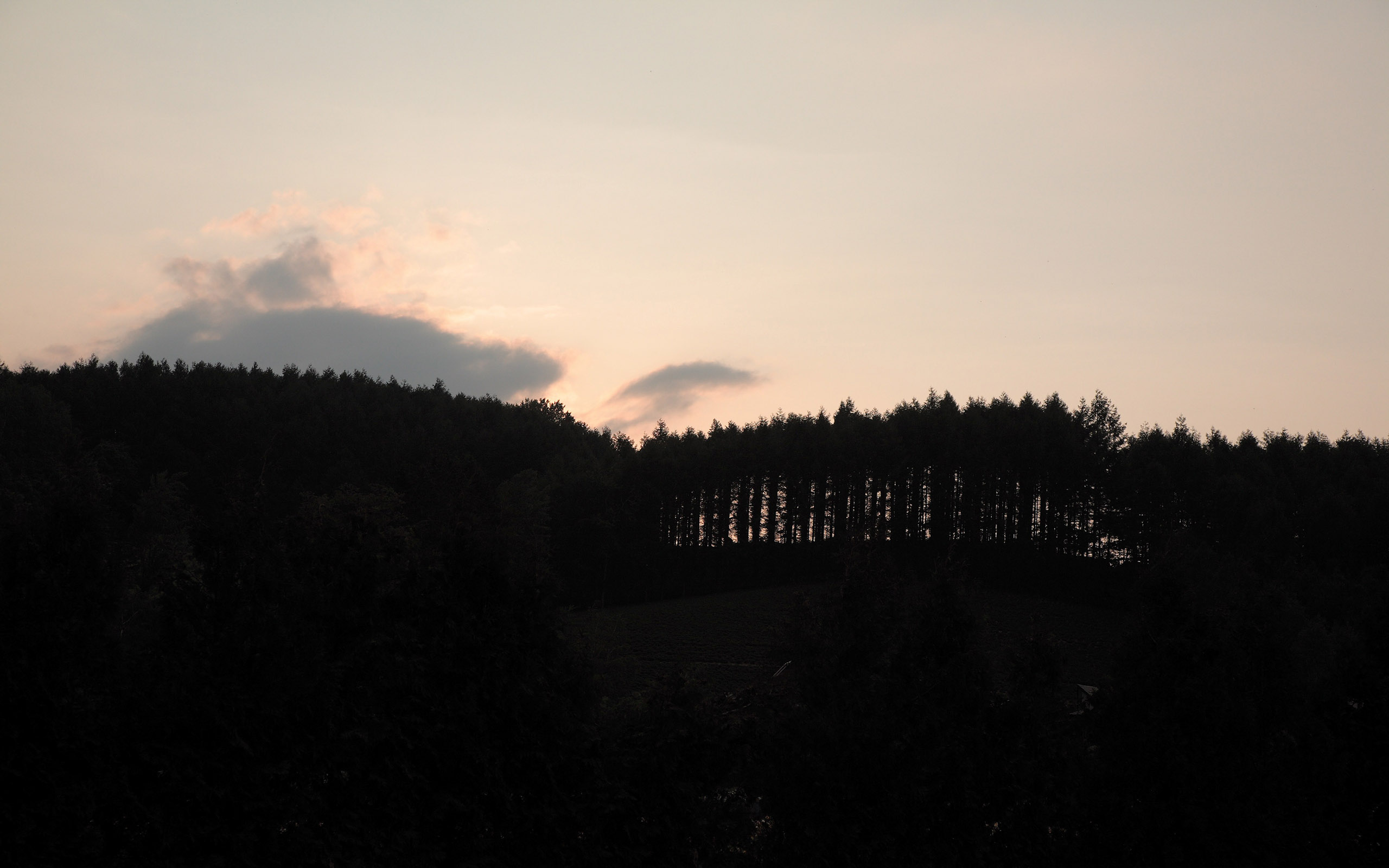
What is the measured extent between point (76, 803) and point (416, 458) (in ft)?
264

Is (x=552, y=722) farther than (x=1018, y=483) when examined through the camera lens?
No

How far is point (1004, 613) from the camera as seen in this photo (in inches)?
2630

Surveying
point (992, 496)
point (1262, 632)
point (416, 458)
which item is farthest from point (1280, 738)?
point (416, 458)

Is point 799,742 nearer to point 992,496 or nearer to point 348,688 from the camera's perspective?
point 348,688

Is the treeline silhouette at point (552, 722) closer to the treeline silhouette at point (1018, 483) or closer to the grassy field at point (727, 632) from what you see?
the grassy field at point (727, 632)

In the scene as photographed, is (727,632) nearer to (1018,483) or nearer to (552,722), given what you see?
(1018,483)

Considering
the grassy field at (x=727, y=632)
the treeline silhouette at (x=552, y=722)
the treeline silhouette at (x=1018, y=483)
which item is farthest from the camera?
the treeline silhouette at (x=1018, y=483)

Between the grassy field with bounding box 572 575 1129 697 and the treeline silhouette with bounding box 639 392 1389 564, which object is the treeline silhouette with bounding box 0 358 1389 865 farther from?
the treeline silhouette with bounding box 639 392 1389 564

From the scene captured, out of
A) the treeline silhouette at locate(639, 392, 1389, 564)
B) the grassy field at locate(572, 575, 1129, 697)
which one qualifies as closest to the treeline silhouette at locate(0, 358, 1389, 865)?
the grassy field at locate(572, 575, 1129, 697)

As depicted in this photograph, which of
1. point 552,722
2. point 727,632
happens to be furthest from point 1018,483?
point 552,722

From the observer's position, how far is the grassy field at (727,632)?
154 feet

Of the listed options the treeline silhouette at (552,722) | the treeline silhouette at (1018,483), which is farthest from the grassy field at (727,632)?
the treeline silhouette at (552,722)

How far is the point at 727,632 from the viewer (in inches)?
2527

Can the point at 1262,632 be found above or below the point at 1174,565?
below
